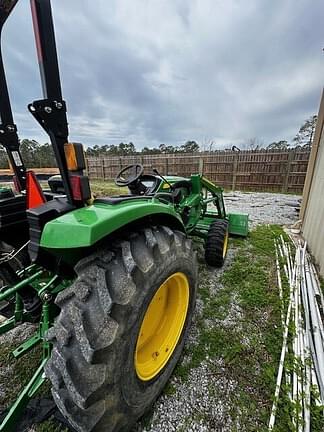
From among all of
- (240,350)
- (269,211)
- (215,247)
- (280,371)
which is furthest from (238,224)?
(269,211)

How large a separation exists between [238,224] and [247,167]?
26.7 ft

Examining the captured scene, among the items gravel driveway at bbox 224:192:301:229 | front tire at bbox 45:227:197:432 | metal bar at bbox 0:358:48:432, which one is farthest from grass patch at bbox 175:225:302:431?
gravel driveway at bbox 224:192:301:229

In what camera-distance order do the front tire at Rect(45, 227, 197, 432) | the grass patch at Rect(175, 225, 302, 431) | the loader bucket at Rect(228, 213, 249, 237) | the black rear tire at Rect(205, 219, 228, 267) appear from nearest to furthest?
the front tire at Rect(45, 227, 197, 432)
the grass patch at Rect(175, 225, 302, 431)
the black rear tire at Rect(205, 219, 228, 267)
the loader bucket at Rect(228, 213, 249, 237)

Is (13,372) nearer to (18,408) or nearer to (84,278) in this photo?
(18,408)

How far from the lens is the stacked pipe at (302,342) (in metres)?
1.27

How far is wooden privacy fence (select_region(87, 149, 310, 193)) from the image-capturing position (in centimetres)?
1013

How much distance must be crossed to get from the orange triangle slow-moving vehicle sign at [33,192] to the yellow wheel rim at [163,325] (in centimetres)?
89

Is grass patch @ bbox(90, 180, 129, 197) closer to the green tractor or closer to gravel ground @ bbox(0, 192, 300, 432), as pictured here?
the green tractor

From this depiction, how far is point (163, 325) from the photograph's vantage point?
5.03 feet

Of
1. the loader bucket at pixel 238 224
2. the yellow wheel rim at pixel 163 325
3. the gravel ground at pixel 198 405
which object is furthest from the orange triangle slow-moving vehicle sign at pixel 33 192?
the loader bucket at pixel 238 224

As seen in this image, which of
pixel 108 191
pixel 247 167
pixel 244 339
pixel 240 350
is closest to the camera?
pixel 240 350

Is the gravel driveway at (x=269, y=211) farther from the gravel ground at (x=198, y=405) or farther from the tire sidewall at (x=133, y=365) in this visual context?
the tire sidewall at (x=133, y=365)

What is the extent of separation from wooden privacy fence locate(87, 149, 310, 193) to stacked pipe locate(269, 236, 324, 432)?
8881 mm

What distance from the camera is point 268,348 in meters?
1.67
